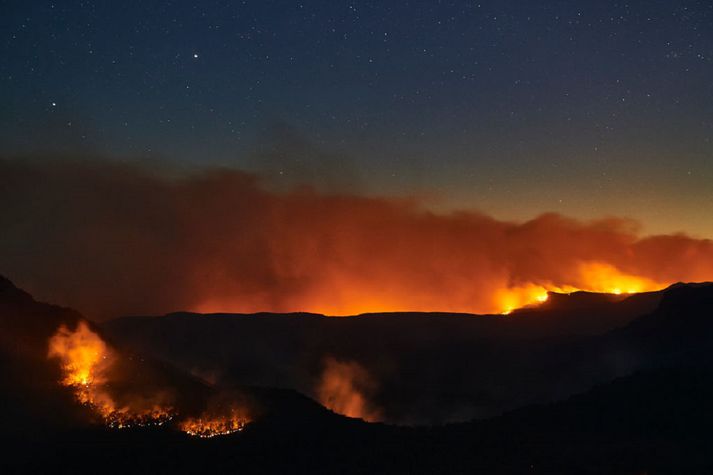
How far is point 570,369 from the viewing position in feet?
173

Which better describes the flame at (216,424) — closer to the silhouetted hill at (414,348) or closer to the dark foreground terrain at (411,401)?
the dark foreground terrain at (411,401)

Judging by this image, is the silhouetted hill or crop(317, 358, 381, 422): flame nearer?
crop(317, 358, 381, 422): flame

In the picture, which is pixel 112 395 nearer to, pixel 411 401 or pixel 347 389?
pixel 347 389

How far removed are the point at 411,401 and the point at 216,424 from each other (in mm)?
24033

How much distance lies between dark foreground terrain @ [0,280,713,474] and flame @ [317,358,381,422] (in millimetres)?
1197

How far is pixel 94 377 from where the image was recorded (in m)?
33.0

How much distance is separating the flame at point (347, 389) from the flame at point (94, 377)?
2209cm

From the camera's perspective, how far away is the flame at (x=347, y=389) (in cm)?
5134

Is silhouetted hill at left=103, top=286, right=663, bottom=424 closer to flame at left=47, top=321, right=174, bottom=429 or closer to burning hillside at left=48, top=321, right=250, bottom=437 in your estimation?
burning hillside at left=48, top=321, right=250, bottom=437

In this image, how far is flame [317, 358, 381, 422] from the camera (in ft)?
168

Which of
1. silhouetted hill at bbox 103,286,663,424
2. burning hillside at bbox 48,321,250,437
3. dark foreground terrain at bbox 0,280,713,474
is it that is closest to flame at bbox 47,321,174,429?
burning hillside at bbox 48,321,250,437

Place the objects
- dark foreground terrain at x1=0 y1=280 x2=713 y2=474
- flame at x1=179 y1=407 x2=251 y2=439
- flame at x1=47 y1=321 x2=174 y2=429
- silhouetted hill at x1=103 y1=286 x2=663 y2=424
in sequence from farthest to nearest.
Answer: silhouetted hill at x1=103 y1=286 x2=663 y2=424 < flame at x1=179 y1=407 x2=251 y2=439 < flame at x1=47 y1=321 x2=174 y2=429 < dark foreground terrain at x1=0 y1=280 x2=713 y2=474

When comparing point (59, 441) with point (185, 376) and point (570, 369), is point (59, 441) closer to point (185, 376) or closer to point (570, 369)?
point (185, 376)

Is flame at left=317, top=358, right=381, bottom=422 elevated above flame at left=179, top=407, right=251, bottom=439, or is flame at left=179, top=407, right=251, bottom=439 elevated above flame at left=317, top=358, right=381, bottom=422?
flame at left=317, top=358, right=381, bottom=422
